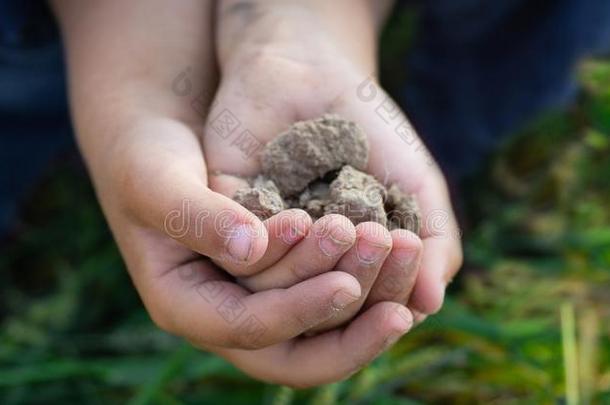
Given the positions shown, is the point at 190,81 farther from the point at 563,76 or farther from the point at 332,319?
the point at 563,76

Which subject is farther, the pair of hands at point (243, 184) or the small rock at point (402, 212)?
the small rock at point (402, 212)

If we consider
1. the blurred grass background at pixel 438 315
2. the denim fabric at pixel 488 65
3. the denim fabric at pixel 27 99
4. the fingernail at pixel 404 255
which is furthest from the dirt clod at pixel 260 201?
the denim fabric at pixel 488 65

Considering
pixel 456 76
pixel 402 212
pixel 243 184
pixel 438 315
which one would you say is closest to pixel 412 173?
pixel 402 212

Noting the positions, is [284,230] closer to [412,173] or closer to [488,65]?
[412,173]

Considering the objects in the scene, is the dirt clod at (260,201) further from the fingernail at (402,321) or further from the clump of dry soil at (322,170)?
the fingernail at (402,321)

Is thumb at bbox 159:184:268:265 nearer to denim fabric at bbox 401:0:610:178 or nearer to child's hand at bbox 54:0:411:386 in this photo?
child's hand at bbox 54:0:411:386

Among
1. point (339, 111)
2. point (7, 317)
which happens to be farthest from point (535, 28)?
point (7, 317)
